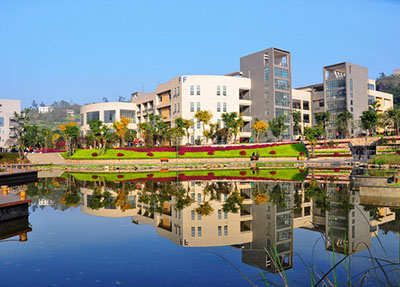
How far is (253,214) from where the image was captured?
13.1 meters

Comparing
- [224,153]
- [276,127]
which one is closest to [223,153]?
[224,153]

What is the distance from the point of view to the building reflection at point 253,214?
945 centimetres

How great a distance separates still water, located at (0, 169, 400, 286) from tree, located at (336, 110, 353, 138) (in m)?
61.4

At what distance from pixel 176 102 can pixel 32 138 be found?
3917 centimetres

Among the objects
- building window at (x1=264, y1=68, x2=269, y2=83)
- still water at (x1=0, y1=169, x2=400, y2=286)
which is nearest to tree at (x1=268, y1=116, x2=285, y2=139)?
building window at (x1=264, y1=68, x2=269, y2=83)

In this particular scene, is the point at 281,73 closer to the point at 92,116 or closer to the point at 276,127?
the point at 276,127

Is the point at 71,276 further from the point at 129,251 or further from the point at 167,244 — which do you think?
the point at 167,244

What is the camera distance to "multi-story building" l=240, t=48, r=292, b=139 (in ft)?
228

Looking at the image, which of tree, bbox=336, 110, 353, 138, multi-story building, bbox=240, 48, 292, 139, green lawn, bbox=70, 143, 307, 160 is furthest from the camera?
tree, bbox=336, 110, 353, 138

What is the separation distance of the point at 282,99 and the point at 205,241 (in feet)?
215

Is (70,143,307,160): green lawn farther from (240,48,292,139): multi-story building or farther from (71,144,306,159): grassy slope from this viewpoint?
(240,48,292,139): multi-story building

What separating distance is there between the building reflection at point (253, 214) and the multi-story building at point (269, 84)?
50.9 m

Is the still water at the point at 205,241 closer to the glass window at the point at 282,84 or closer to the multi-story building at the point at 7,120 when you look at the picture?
the glass window at the point at 282,84

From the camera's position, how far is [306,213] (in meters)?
12.9
